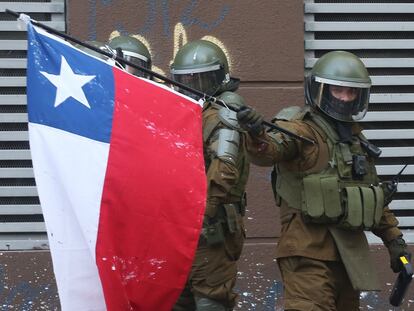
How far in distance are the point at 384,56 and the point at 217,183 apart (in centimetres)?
262

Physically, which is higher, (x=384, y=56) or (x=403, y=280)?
(x=384, y=56)

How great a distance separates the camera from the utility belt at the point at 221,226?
15.4ft

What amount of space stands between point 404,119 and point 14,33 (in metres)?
2.69

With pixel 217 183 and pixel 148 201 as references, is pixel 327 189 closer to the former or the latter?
pixel 217 183

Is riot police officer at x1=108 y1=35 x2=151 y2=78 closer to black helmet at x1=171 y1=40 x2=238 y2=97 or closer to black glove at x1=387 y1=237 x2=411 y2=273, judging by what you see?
black helmet at x1=171 y1=40 x2=238 y2=97

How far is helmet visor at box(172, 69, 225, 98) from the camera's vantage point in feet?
16.2

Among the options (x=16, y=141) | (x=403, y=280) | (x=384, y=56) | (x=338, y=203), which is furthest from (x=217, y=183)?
(x=384, y=56)

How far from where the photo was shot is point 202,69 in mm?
4918

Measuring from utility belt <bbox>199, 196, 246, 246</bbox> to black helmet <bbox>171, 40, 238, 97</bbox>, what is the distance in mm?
602

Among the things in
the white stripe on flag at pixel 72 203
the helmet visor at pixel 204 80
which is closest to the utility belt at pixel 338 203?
the helmet visor at pixel 204 80

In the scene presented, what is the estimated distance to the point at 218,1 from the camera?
21.1ft

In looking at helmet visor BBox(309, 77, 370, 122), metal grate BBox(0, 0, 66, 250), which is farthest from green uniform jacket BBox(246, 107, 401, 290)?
metal grate BBox(0, 0, 66, 250)

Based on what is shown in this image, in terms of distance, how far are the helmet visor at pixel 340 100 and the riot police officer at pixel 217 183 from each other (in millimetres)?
378

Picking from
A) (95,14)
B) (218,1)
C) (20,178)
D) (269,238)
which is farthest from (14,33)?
(269,238)
